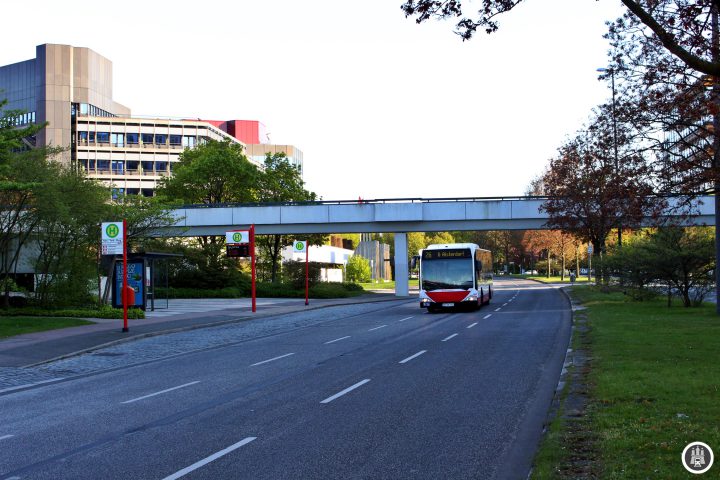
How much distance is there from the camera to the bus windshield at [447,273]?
32.0 meters

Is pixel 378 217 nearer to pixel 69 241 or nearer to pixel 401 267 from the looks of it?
pixel 401 267

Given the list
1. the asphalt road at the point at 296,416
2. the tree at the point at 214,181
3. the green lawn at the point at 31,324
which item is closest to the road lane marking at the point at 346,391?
the asphalt road at the point at 296,416

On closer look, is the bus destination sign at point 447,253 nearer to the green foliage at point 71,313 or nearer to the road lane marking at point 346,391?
the green foliage at point 71,313

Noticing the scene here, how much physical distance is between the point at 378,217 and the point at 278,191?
12.4m

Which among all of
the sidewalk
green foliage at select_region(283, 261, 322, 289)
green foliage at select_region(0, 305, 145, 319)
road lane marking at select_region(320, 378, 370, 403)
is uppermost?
green foliage at select_region(283, 261, 322, 289)

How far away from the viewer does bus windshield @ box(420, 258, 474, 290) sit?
105ft

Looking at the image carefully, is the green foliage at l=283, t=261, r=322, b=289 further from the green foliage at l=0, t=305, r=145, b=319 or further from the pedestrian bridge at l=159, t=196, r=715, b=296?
the green foliage at l=0, t=305, r=145, b=319

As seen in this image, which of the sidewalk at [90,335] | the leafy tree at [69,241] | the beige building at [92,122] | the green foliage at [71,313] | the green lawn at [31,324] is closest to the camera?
the sidewalk at [90,335]

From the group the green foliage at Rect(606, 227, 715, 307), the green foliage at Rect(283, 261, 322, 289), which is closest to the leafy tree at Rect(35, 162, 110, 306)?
the green foliage at Rect(606, 227, 715, 307)

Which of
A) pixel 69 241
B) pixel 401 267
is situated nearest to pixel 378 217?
pixel 401 267

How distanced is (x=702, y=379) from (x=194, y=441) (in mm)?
7366

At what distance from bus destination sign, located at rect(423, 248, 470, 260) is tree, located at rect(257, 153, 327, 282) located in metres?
27.6

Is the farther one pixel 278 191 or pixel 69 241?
pixel 278 191

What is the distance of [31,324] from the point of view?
2416 cm
